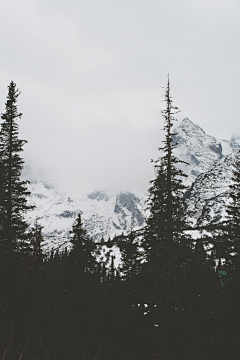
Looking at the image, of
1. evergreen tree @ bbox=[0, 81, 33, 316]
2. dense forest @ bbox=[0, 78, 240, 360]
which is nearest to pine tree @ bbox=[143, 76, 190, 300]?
dense forest @ bbox=[0, 78, 240, 360]

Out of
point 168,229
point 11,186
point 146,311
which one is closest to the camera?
point 146,311

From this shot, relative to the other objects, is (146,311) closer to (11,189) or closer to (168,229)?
(168,229)

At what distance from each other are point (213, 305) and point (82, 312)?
19.3 ft

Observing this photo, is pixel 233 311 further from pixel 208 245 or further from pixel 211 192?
pixel 211 192

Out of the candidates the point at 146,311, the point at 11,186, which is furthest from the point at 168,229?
→ the point at 11,186

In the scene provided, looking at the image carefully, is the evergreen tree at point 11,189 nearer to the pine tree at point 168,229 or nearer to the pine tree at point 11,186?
the pine tree at point 11,186

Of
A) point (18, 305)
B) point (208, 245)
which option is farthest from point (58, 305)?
point (208, 245)

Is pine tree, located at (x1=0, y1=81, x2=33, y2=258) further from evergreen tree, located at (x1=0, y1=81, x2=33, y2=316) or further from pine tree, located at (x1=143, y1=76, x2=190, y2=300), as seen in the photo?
pine tree, located at (x1=143, y1=76, x2=190, y2=300)

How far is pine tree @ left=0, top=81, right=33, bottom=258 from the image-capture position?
17.0 metres

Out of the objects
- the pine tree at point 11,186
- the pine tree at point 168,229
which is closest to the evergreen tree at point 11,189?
the pine tree at point 11,186

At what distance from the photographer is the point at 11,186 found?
17.5m

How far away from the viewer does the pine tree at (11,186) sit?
1705 cm

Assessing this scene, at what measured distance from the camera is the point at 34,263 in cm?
1259

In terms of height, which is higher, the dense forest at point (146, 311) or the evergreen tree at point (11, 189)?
the evergreen tree at point (11, 189)
